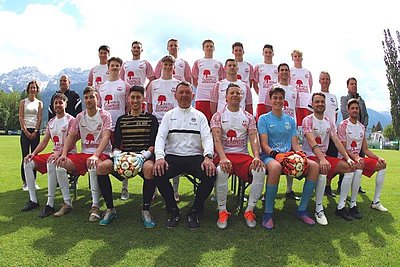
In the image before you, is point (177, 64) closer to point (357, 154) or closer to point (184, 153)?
point (184, 153)

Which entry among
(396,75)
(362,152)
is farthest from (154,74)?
(396,75)

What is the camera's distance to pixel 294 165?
4957mm

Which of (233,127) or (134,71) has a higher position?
(134,71)

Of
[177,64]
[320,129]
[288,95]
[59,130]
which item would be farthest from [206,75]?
[59,130]

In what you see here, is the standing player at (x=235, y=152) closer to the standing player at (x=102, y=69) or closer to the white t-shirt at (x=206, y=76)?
the white t-shirt at (x=206, y=76)

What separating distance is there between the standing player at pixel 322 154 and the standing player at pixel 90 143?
3.29 meters

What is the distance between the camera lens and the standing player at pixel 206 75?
295 inches

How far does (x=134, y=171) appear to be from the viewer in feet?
16.2

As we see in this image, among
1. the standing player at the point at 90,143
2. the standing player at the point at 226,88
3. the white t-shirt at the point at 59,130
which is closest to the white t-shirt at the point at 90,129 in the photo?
the standing player at the point at 90,143

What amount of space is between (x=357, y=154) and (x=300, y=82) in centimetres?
217

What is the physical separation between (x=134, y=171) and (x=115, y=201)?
178 cm

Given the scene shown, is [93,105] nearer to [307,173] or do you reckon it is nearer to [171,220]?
[171,220]

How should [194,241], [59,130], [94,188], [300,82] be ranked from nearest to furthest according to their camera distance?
1. [194,241]
2. [94,188]
3. [59,130]
4. [300,82]

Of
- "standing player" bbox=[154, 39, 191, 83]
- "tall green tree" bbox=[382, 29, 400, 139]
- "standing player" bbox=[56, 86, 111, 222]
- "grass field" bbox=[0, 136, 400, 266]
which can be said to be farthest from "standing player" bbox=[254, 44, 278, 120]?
"tall green tree" bbox=[382, 29, 400, 139]
